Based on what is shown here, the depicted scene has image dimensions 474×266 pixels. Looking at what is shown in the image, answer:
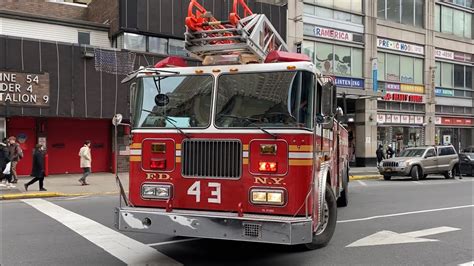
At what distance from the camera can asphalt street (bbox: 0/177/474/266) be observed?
6488 mm

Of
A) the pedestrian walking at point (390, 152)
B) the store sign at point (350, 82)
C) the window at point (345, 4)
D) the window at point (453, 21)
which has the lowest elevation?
the pedestrian walking at point (390, 152)

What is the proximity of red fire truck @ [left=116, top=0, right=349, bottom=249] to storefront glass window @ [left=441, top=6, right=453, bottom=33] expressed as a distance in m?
34.8

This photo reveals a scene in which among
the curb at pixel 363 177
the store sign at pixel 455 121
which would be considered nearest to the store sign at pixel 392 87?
the store sign at pixel 455 121

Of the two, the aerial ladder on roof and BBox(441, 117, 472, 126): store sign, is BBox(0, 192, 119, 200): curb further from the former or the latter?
BBox(441, 117, 472, 126): store sign

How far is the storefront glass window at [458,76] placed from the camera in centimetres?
3731

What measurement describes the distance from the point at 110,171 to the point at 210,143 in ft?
55.9

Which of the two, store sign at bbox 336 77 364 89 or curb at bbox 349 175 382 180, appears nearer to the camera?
curb at bbox 349 175 382 180

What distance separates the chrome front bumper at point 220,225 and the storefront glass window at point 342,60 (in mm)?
25334

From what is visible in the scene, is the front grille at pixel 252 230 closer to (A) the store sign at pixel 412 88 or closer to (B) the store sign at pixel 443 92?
(A) the store sign at pixel 412 88

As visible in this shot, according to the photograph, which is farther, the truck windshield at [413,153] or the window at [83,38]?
the truck windshield at [413,153]

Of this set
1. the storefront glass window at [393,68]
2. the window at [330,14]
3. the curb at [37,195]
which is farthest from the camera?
the storefront glass window at [393,68]

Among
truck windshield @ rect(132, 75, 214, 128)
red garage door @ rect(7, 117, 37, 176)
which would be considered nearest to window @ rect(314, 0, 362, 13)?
red garage door @ rect(7, 117, 37, 176)

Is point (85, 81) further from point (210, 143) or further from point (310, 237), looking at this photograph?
point (310, 237)

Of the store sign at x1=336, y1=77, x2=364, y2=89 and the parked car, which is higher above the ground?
the store sign at x1=336, y1=77, x2=364, y2=89
